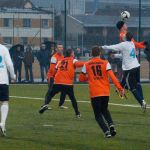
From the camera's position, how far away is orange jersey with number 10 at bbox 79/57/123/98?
44.1ft

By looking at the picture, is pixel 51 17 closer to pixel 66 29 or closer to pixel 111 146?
pixel 66 29

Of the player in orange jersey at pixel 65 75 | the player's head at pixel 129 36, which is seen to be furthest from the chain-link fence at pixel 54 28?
the player in orange jersey at pixel 65 75

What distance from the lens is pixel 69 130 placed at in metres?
14.5

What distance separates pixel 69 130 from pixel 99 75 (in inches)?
60.4

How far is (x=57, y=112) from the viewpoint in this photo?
60.8 ft

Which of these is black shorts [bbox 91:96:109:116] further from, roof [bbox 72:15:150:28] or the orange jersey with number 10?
roof [bbox 72:15:150:28]

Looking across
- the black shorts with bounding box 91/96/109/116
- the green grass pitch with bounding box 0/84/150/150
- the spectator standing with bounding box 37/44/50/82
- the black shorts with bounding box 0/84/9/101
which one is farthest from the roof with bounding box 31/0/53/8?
the black shorts with bounding box 91/96/109/116

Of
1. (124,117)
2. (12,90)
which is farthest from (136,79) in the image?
(12,90)

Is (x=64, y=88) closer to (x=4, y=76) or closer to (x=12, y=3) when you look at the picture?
(x=4, y=76)

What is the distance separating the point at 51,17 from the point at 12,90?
877 cm

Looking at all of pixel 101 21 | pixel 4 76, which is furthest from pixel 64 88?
pixel 101 21

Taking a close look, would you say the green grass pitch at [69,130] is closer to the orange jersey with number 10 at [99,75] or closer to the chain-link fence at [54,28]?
the orange jersey with number 10 at [99,75]

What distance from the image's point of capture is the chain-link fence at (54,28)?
3569 cm

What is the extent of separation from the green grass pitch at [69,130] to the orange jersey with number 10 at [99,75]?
834 mm
